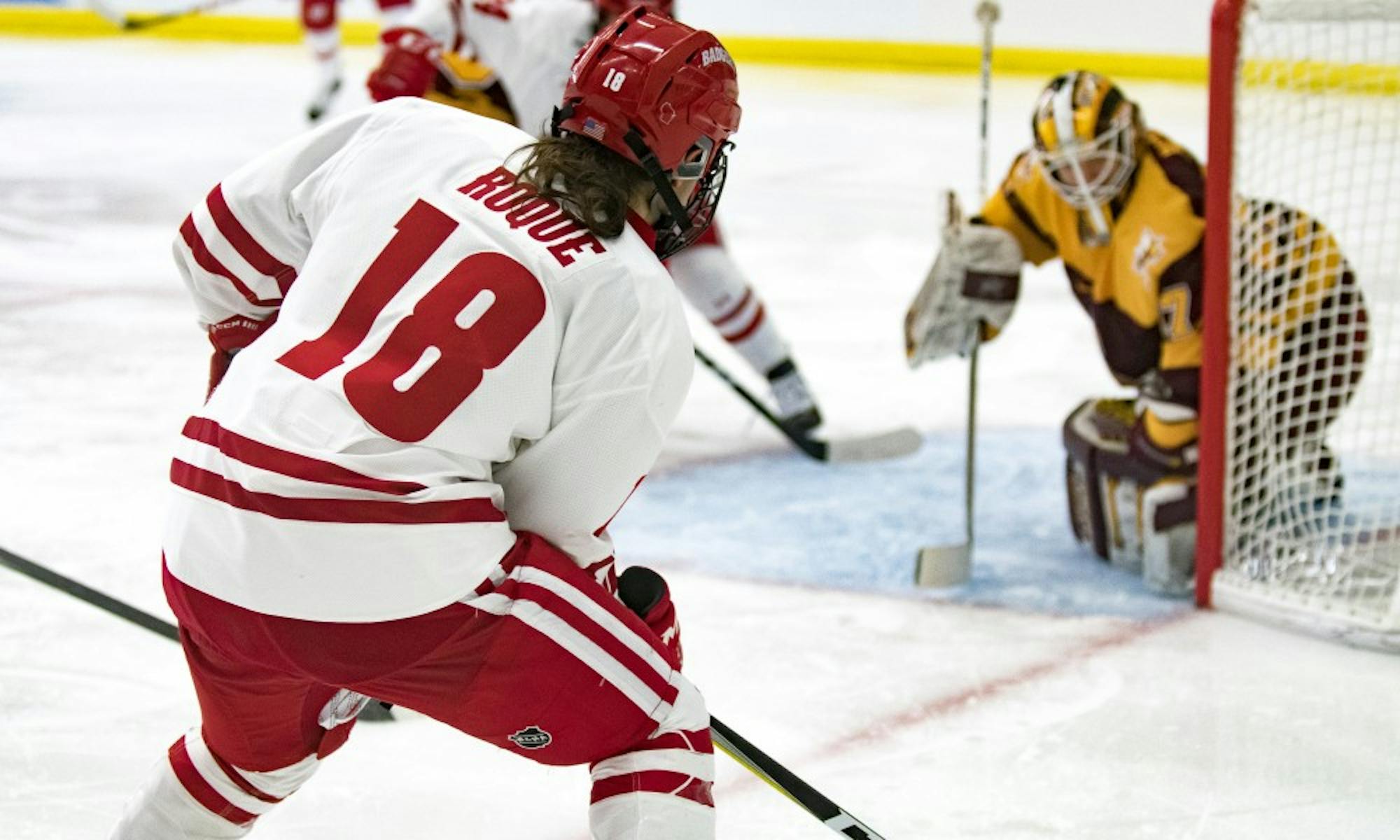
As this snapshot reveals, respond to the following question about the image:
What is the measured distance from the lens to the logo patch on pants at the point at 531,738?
4.42 ft

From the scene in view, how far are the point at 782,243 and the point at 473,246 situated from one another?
13.8 feet

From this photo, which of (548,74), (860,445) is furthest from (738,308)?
(548,74)

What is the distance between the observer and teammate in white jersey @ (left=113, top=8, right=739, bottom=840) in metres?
1.29

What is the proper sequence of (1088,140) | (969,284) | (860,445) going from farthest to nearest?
(860,445) < (969,284) < (1088,140)

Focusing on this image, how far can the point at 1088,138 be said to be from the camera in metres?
2.76

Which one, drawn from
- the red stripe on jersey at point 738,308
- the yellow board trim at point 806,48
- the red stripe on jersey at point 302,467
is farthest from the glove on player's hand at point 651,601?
the yellow board trim at point 806,48

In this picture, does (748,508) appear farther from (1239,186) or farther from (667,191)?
(667,191)

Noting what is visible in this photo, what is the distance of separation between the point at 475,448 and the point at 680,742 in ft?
0.97

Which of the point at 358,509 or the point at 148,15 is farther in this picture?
the point at 148,15

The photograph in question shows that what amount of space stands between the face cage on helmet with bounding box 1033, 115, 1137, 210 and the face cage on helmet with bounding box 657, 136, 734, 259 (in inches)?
55.9

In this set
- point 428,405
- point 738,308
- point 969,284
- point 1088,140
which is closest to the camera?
point 428,405

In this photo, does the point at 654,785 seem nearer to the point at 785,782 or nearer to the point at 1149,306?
the point at 785,782

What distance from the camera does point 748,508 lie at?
3.30 meters

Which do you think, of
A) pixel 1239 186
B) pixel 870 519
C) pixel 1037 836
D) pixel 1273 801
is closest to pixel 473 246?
pixel 1037 836
